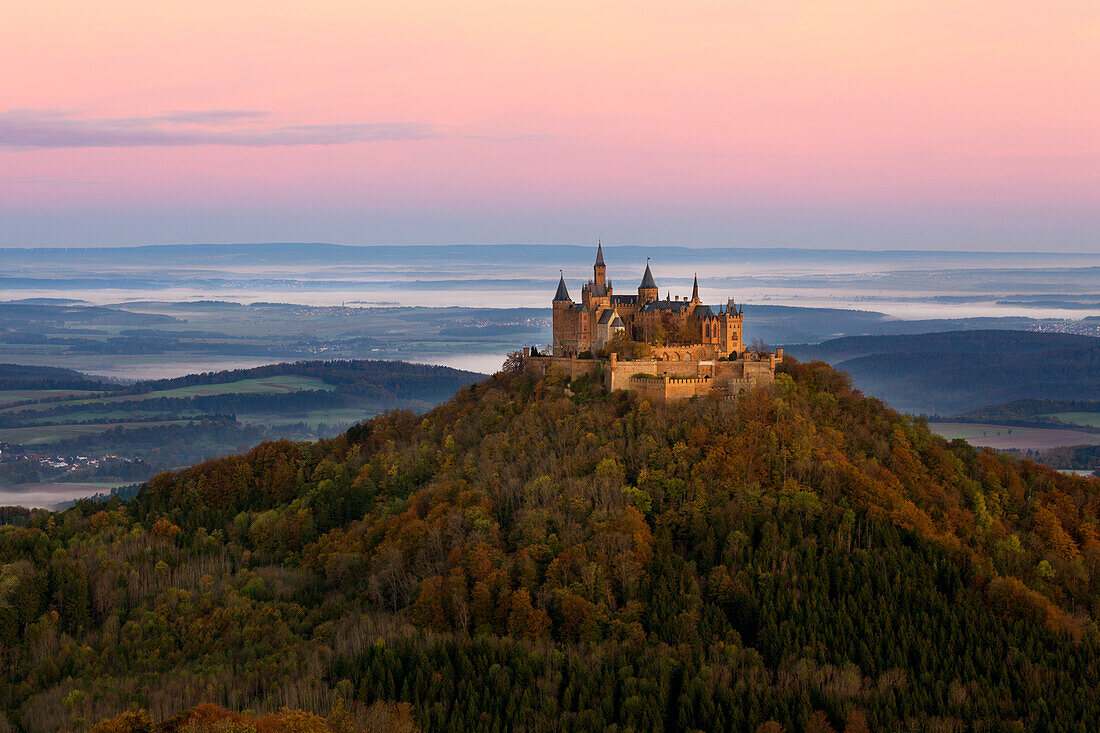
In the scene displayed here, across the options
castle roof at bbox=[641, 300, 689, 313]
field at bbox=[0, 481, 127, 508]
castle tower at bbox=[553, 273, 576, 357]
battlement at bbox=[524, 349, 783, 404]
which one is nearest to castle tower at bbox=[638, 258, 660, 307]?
castle roof at bbox=[641, 300, 689, 313]

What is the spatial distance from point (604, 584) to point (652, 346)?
21.5 meters

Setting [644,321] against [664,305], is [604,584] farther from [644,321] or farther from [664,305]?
[664,305]

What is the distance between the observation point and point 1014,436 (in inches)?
7224

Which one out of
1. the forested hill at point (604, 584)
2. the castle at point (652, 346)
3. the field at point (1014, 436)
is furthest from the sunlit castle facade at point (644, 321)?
the field at point (1014, 436)

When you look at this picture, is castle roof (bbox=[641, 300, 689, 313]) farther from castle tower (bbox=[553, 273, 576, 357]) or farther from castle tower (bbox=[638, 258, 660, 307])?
castle tower (bbox=[553, 273, 576, 357])

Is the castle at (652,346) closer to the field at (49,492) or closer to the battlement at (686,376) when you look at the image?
the battlement at (686,376)

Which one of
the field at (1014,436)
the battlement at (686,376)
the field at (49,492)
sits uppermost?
the battlement at (686,376)

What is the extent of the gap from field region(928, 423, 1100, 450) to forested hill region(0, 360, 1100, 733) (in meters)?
91.7

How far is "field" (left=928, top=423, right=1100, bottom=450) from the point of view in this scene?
17300cm

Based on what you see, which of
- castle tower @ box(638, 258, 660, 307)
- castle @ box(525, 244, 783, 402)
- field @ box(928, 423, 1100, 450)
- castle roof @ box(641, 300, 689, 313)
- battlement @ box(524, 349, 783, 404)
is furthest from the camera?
field @ box(928, 423, 1100, 450)

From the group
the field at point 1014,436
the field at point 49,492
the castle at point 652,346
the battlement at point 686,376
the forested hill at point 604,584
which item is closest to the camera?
the forested hill at point 604,584

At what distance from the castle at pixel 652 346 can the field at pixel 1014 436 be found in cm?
9545

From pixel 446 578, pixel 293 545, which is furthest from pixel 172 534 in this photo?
pixel 446 578

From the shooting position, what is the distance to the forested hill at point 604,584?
187 feet
